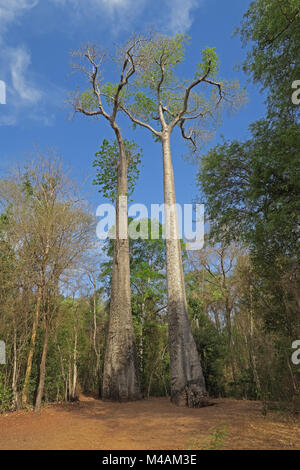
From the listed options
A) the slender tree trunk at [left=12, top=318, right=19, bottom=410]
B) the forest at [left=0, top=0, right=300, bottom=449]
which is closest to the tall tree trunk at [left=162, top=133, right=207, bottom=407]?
the forest at [left=0, top=0, right=300, bottom=449]

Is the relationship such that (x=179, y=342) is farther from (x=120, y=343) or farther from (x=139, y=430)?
(x=139, y=430)

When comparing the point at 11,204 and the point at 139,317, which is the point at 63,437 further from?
the point at 139,317

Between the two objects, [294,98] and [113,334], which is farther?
[113,334]

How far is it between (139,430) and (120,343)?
16.2 feet

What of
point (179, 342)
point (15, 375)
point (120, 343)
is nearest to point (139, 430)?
point (179, 342)

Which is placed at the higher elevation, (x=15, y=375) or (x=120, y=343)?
(x=120, y=343)

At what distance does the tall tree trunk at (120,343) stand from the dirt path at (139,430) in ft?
8.51

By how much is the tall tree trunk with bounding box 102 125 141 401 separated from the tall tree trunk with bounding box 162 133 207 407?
1.80 m

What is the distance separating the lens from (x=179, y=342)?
8039 mm

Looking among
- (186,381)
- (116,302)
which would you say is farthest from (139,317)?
(186,381)

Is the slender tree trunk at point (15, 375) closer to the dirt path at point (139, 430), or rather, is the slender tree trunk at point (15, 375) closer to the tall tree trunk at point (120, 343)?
the dirt path at point (139, 430)

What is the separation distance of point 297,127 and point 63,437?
272 inches

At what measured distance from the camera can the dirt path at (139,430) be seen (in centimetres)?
368

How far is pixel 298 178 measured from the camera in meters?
5.98
